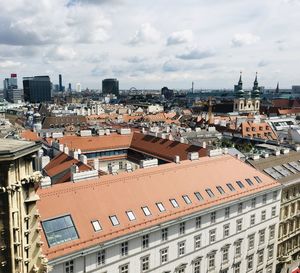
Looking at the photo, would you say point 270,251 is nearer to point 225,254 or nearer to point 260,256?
point 260,256

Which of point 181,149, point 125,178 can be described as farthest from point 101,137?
point 125,178

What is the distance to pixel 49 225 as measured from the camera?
33.1 meters

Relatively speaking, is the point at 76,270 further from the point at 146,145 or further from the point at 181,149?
the point at 146,145

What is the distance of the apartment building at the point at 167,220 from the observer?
111ft

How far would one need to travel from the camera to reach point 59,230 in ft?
108

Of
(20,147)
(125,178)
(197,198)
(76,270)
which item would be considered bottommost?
(76,270)

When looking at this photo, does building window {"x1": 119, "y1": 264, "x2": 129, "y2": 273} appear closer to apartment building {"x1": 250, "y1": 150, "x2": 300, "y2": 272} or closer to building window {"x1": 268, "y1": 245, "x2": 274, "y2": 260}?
building window {"x1": 268, "y1": 245, "x2": 274, "y2": 260}

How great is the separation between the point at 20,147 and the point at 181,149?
2162 inches

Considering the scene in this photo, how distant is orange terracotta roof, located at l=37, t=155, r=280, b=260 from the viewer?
34.3m

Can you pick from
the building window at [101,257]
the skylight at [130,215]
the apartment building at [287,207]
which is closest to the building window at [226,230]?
the apartment building at [287,207]

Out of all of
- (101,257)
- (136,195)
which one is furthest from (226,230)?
(101,257)

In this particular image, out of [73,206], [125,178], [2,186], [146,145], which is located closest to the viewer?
[2,186]

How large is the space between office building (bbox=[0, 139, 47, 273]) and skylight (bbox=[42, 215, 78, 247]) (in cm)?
2038

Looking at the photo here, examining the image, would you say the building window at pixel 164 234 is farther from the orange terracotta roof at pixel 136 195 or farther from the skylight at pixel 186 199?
the skylight at pixel 186 199
